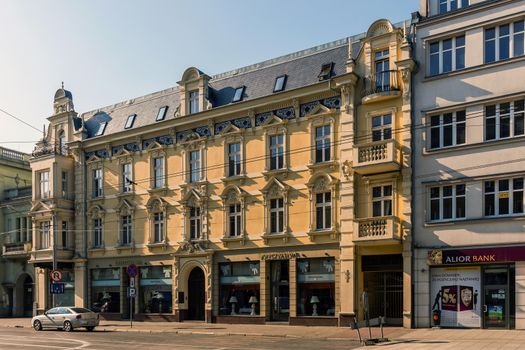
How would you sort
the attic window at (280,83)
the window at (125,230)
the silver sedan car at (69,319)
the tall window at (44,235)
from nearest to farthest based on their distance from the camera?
1. the silver sedan car at (69,319)
2. the attic window at (280,83)
3. the window at (125,230)
4. the tall window at (44,235)

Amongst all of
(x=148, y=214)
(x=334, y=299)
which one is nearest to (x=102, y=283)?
(x=148, y=214)

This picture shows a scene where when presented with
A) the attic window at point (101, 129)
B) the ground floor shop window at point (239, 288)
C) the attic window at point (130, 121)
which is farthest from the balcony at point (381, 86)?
the attic window at point (101, 129)

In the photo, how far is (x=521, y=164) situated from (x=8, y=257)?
35068mm

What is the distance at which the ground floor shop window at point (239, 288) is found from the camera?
104 feet

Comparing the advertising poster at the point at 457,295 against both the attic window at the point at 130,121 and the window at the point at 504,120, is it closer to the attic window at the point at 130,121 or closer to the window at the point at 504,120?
the window at the point at 504,120

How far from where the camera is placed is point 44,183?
40312mm

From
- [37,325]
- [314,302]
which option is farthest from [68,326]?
[314,302]

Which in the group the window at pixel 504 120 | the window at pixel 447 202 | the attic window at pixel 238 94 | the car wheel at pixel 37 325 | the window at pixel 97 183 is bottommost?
the car wheel at pixel 37 325

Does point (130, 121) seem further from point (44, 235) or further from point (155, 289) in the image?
point (155, 289)

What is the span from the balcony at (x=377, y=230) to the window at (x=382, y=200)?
2.93ft

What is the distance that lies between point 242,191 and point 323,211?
16.0ft

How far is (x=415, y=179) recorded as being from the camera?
26.6 metres

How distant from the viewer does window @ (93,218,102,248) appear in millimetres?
38688

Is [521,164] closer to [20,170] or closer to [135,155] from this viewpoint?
[135,155]
